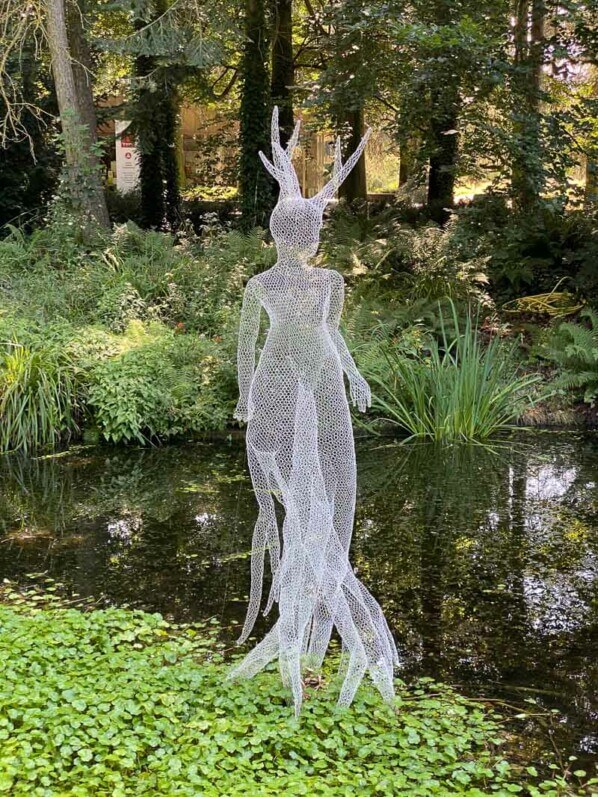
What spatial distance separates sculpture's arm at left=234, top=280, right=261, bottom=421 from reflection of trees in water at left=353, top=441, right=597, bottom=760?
1.61m

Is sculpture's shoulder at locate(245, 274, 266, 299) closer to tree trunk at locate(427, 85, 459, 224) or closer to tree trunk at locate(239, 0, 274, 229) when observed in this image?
tree trunk at locate(427, 85, 459, 224)

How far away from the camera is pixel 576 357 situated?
10.1m

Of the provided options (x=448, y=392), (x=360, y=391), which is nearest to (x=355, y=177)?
(x=448, y=392)

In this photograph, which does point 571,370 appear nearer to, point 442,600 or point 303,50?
point 442,600

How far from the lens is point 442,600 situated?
5.16 metres

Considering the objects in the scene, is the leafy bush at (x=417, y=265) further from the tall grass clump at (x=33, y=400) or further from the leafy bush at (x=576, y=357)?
the tall grass clump at (x=33, y=400)

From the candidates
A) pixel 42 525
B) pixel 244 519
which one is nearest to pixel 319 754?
pixel 244 519

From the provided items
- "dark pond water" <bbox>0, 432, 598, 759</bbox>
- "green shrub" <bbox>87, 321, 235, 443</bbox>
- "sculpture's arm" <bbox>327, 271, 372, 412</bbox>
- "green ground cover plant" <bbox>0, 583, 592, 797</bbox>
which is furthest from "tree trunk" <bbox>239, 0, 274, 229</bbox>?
"green ground cover plant" <bbox>0, 583, 592, 797</bbox>

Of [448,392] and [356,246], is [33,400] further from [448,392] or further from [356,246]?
[356,246]

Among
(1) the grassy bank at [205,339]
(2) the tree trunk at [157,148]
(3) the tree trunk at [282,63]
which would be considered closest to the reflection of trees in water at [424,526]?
(1) the grassy bank at [205,339]

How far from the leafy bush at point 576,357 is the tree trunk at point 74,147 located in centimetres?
691

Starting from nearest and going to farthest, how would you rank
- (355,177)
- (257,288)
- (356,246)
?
1. (257,288)
2. (356,246)
3. (355,177)

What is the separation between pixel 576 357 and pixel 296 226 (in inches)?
280

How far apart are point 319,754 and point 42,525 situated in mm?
3772
